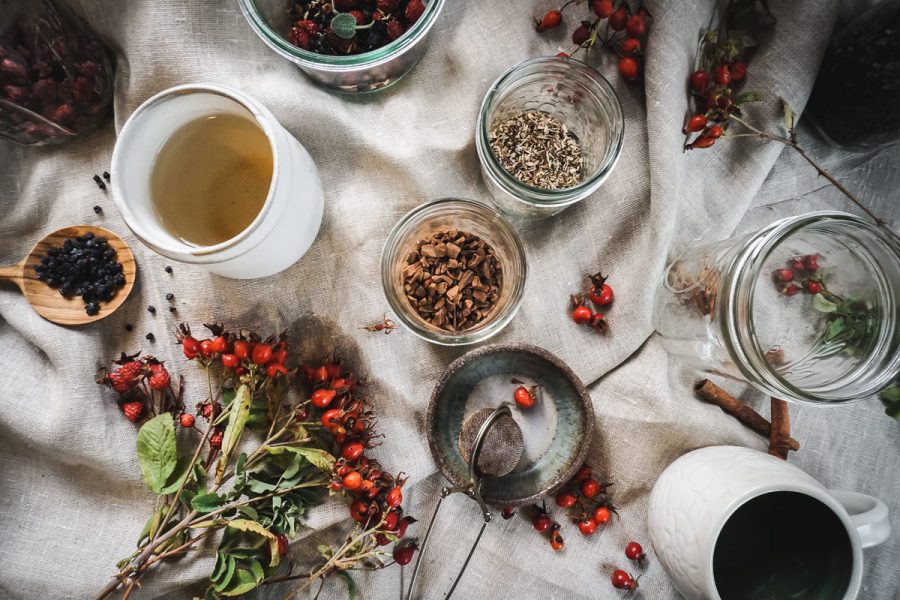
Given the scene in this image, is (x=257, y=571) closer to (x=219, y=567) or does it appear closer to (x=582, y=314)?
(x=219, y=567)

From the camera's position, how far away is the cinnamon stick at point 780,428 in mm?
1108

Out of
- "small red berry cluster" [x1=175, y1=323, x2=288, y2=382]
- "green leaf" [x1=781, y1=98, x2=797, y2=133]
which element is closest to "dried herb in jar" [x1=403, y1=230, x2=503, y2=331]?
"small red berry cluster" [x1=175, y1=323, x2=288, y2=382]

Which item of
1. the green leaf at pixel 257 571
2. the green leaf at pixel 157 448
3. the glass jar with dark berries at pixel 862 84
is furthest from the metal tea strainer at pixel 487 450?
the glass jar with dark berries at pixel 862 84

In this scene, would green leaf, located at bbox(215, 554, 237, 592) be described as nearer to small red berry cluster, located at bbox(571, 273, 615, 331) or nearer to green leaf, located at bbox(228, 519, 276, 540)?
green leaf, located at bbox(228, 519, 276, 540)

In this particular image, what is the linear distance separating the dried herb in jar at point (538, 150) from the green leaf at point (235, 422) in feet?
2.06

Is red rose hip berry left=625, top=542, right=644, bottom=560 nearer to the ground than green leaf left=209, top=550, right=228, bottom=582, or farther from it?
nearer to the ground

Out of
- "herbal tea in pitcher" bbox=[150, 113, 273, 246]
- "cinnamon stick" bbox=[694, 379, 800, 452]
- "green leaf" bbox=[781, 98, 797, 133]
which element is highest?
"green leaf" bbox=[781, 98, 797, 133]

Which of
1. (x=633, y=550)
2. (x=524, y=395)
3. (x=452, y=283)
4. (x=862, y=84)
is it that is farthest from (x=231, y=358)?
(x=862, y=84)

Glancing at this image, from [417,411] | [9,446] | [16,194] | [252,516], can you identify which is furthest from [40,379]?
[417,411]

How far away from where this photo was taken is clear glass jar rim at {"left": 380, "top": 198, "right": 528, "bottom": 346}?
1.05 metres

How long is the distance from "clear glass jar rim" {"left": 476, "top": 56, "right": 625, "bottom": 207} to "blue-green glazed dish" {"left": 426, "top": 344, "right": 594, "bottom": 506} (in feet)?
0.89

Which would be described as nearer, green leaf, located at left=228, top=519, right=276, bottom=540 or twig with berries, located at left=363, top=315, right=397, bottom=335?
green leaf, located at left=228, top=519, right=276, bottom=540

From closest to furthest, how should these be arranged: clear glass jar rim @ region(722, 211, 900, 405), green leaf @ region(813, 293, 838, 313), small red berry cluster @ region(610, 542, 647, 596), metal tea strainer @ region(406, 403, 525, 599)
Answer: clear glass jar rim @ region(722, 211, 900, 405)
green leaf @ region(813, 293, 838, 313)
metal tea strainer @ region(406, 403, 525, 599)
small red berry cluster @ region(610, 542, 647, 596)

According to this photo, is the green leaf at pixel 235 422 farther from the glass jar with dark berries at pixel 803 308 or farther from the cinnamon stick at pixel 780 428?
the cinnamon stick at pixel 780 428
